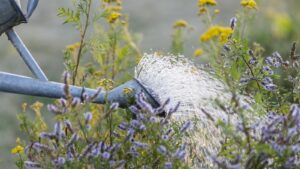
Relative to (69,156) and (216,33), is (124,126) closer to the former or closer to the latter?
(69,156)

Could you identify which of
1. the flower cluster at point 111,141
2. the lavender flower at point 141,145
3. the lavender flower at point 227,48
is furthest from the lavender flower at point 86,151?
the lavender flower at point 227,48

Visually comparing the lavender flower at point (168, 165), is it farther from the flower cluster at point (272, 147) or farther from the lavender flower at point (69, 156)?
the lavender flower at point (69, 156)

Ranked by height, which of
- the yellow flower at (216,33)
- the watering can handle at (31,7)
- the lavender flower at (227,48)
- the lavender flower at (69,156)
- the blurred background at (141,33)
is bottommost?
the lavender flower at (69,156)

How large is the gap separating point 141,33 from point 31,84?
2502 mm

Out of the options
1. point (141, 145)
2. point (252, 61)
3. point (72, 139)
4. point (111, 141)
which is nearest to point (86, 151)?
point (72, 139)

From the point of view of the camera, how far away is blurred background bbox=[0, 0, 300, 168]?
17.9 feet

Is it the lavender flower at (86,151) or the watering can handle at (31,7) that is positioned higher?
the watering can handle at (31,7)

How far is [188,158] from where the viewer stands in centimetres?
227

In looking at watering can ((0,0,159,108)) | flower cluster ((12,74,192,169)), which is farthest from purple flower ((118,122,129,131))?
watering can ((0,0,159,108))

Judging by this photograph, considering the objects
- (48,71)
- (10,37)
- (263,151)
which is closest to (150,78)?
(10,37)

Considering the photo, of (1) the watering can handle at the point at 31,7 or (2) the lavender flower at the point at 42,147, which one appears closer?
(2) the lavender flower at the point at 42,147

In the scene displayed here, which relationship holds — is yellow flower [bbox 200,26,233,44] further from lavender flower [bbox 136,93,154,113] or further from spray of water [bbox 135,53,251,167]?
lavender flower [bbox 136,93,154,113]

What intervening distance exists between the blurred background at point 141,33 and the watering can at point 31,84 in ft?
7.05

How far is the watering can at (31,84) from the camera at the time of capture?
2.33 meters
